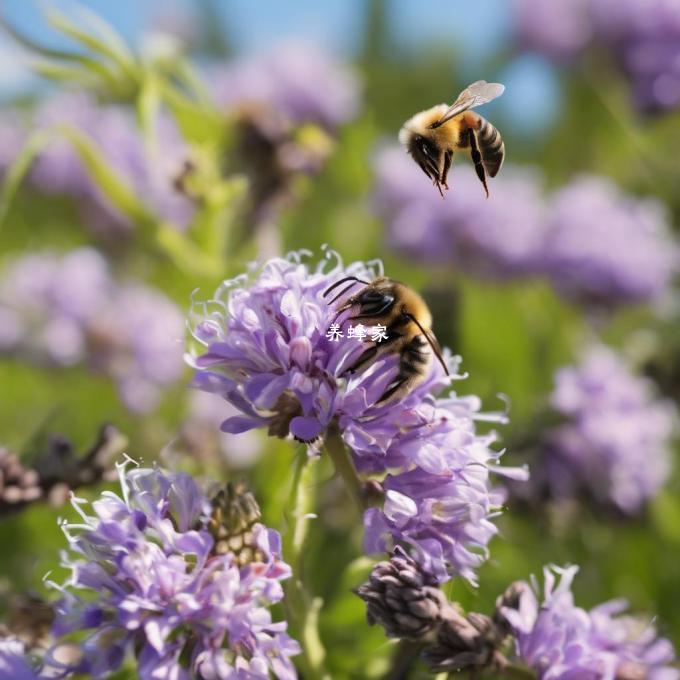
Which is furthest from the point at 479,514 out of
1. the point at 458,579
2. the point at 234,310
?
the point at 234,310

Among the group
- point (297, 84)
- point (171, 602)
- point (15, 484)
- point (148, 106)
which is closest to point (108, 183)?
point (148, 106)

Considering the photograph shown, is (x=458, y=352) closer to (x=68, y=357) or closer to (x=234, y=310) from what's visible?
(x=234, y=310)

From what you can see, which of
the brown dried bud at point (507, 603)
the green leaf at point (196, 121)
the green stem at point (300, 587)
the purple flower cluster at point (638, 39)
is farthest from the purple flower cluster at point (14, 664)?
the purple flower cluster at point (638, 39)

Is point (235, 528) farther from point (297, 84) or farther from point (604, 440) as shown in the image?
point (297, 84)

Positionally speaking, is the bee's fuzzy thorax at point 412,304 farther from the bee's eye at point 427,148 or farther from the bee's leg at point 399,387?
the bee's eye at point 427,148

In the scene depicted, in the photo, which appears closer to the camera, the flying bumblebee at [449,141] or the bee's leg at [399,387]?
the bee's leg at [399,387]

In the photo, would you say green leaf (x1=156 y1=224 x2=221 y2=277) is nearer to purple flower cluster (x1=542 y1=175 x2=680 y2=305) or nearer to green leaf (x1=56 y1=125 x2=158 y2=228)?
green leaf (x1=56 y1=125 x2=158 y2=228)

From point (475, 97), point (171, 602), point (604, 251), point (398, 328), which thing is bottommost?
point (604, 251)

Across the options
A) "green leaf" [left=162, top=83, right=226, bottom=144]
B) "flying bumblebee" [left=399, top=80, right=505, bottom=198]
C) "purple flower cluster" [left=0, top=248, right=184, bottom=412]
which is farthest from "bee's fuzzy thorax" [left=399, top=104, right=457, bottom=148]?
"purple flower cluster" [left=0, top=248, right=184, bottom=412]
